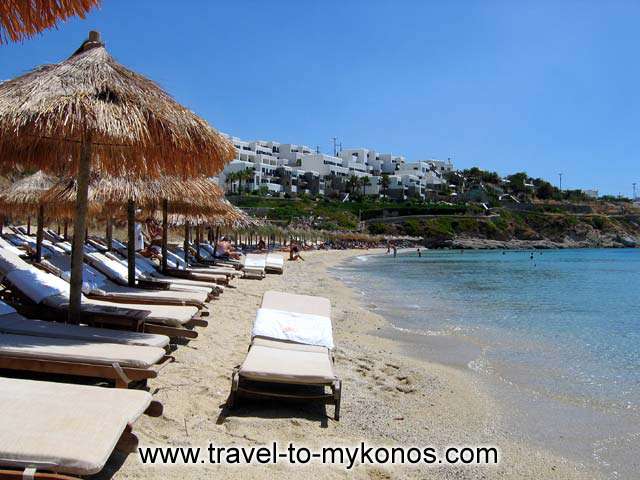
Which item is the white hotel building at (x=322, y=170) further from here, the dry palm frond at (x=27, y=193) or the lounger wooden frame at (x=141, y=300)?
the lounger wooden frame at (x=141, y=300)

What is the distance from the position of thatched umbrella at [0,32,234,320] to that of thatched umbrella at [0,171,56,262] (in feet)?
17.0

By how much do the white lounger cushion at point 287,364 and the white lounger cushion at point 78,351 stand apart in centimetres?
80

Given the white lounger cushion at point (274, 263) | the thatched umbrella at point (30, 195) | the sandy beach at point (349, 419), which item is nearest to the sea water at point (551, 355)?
the sandy beach at point (349, 419)

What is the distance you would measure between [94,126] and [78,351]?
6.73ft

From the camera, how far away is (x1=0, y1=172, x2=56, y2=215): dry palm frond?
1116cm

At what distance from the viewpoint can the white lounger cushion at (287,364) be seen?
443 centimetres

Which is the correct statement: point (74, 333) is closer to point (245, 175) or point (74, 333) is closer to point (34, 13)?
point (34, 13)

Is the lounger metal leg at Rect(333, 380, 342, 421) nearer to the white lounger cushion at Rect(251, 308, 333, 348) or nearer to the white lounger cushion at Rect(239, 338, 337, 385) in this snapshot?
the white lounger cushion at Rect(239, 338, 337, 385)

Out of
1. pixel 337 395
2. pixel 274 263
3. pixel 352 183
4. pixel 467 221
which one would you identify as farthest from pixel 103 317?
pixel 352 183

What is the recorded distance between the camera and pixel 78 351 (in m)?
4.14

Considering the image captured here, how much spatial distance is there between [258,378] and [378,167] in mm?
110176

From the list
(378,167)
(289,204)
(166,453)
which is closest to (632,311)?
(166,453)

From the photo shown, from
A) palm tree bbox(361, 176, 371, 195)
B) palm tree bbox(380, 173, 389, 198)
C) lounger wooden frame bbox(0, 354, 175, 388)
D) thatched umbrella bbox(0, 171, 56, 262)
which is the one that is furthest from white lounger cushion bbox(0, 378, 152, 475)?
palm tree bbox(380, 173, 389, 198)

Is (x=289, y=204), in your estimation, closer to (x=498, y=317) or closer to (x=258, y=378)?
(x=498, y=317)
